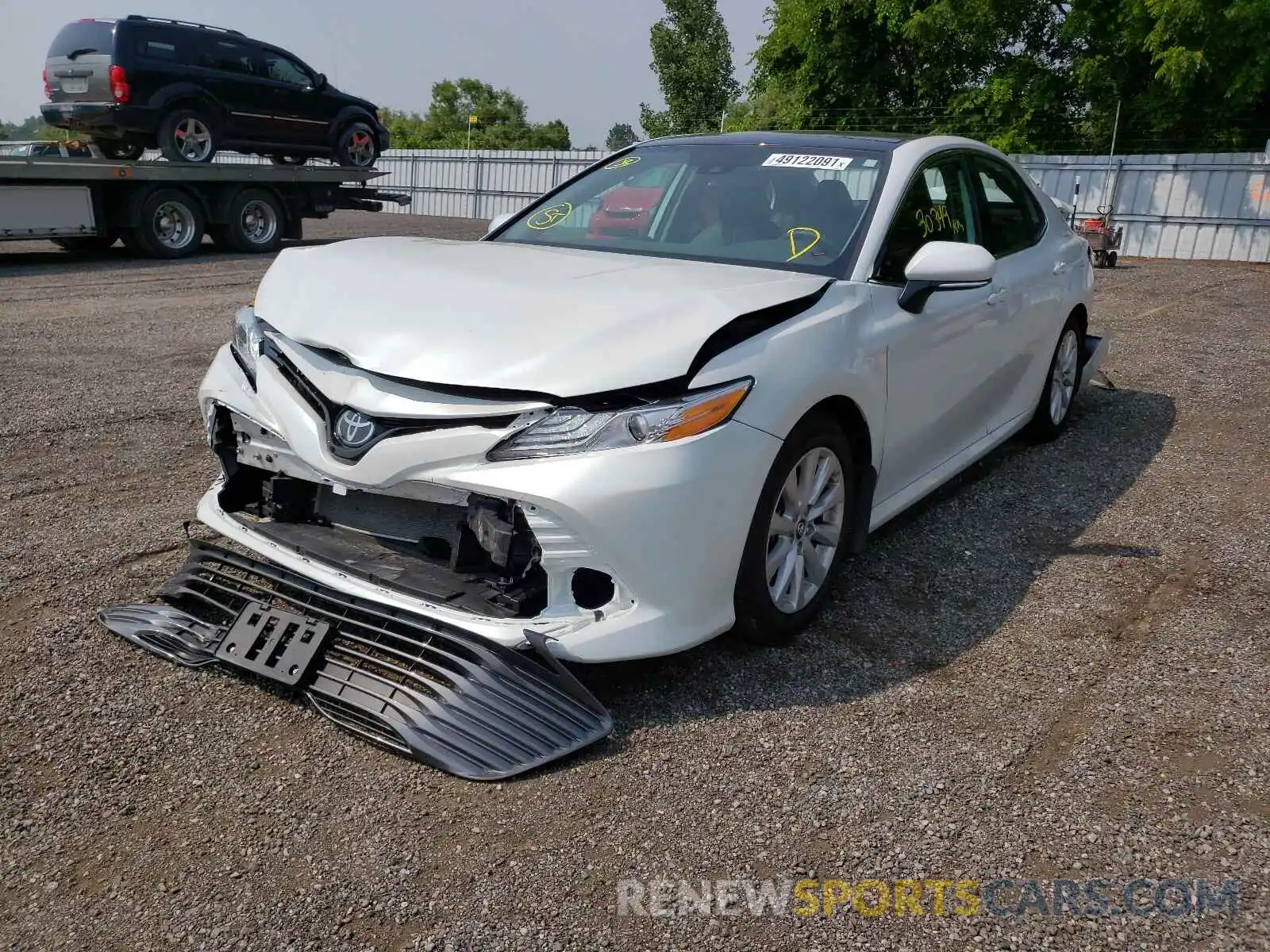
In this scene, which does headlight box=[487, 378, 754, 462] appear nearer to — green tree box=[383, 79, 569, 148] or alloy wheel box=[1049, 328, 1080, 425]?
alloy wheel box=[1049, 328, 1080, 425]

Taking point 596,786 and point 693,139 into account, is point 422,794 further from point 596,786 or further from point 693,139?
point 693,139

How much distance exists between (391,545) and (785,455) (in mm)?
1170

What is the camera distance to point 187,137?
14.8m

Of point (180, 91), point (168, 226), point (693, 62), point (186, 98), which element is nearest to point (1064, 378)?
point (168, 226)

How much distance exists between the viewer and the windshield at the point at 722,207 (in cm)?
385

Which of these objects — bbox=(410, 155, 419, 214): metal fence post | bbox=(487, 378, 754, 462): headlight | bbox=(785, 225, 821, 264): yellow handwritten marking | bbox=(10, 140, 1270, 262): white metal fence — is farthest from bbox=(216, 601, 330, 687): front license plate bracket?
bbox=(410, 155, 419, 214): metal fence post

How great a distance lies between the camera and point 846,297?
347cm

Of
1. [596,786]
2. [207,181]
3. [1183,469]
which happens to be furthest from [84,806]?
[207,181]

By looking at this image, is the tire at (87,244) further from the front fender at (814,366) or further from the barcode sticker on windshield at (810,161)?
the front fender at (814,366)

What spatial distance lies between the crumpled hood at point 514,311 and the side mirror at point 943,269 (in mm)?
395

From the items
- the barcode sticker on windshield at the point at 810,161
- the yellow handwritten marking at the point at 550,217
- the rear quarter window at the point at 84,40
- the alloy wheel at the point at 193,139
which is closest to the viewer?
the barcode sticker on windshield at the point at 810,161

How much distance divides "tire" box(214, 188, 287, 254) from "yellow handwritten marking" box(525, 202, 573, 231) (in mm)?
11600

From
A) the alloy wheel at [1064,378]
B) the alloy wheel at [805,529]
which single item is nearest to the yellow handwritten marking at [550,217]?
the alloy wheel at [805,529]

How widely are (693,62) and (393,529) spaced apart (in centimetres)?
5493
